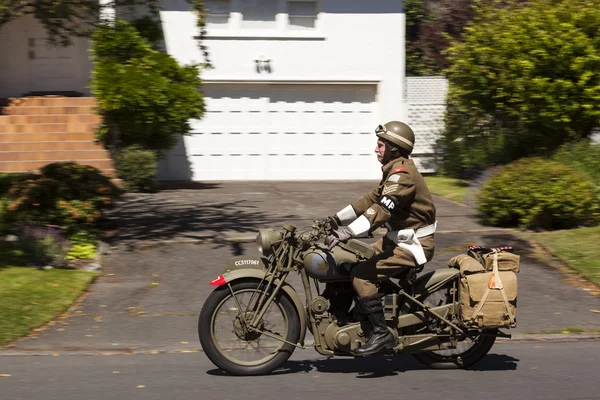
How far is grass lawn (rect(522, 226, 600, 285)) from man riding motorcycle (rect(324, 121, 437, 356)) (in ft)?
14.2

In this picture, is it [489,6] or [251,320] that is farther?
[489,6]

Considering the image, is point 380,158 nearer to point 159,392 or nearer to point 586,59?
point 159,392

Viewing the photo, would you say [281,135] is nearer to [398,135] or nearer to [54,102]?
[54,102]

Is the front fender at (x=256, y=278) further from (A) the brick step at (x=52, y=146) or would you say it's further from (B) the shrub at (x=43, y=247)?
(A) the brick step at (x=52, y=146)

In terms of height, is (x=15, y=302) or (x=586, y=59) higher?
(x=586, y=59)

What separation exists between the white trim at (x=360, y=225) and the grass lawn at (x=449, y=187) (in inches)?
401

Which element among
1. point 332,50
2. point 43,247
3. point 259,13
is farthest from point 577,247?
point 259,13

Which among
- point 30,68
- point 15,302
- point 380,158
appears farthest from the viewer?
point 30,68

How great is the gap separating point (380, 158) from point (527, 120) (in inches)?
405

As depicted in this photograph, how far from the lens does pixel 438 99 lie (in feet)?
70.2

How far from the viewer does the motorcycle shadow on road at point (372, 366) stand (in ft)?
23.1

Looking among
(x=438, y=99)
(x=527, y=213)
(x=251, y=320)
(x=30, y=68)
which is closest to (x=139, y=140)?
(x=30, y=68)

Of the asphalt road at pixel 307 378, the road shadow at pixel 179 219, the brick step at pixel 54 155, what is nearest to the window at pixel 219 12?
the brick step at pixel 54 155

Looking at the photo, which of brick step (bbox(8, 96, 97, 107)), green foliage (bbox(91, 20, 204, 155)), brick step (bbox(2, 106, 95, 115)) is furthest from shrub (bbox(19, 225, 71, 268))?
brick step (bbox(8, 96, 97, 107))
